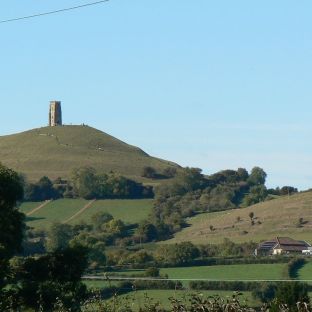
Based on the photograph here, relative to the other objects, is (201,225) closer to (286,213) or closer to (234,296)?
(286,213)

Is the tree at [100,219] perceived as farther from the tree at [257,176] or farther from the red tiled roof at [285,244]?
the tree at [257,176]

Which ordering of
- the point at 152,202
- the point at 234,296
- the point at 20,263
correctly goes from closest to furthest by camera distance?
the point at 234,296 → the point at 20,263 → the point at 152,202

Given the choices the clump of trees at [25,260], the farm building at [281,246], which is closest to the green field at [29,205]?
the farm building at [281,246]

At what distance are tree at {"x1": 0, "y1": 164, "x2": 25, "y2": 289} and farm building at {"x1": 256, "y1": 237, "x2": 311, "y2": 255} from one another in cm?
6798

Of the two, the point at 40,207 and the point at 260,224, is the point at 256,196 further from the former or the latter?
the point at 40,207

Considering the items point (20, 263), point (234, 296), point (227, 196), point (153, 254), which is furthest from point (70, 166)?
point (234, 296)

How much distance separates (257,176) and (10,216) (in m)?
147

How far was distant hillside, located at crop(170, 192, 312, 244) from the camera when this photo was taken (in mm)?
120250

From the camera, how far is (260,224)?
416 feet

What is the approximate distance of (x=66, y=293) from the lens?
30.1m

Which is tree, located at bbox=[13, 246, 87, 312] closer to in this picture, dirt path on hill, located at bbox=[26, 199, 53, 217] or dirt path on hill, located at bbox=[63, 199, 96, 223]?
dirt path on hill, located at bbox=[63, 199, 96, 223]

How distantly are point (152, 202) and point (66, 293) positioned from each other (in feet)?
385

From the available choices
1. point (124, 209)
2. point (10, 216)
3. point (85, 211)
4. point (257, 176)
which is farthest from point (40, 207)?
point (10, 216)

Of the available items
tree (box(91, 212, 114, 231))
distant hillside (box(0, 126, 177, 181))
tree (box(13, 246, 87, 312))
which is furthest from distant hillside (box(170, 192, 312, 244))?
tree (box(13, 246, 87, 312))
